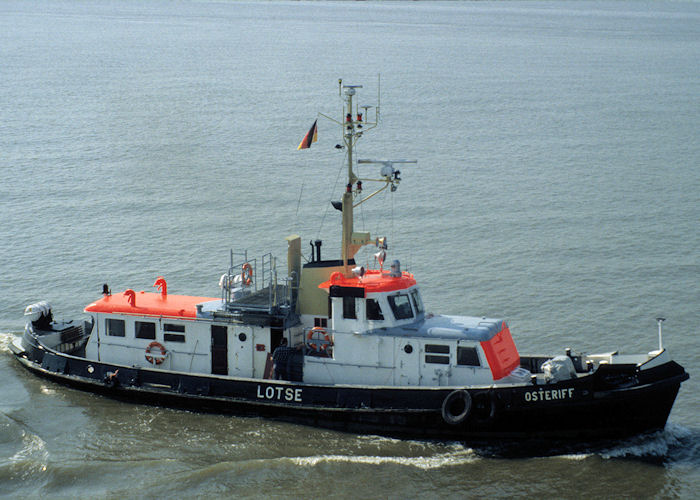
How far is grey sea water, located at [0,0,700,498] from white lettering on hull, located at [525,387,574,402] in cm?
118

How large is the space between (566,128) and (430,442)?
31413mm

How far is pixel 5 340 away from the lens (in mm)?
21359

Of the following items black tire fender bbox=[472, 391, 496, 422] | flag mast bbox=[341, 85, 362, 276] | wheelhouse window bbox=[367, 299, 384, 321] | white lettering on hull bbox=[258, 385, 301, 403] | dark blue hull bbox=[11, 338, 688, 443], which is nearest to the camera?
dark blue hull bbox=[11, 338, 688, 443]

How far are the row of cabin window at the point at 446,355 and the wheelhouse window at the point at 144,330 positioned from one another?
19.7 ft

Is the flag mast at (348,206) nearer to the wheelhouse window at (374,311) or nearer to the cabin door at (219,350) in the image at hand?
the wheelhouse window at (374,311)

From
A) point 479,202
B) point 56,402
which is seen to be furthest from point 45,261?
point 479,202

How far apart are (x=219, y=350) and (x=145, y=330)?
1783 mm

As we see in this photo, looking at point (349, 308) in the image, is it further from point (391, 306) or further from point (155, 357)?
point (155, 357)

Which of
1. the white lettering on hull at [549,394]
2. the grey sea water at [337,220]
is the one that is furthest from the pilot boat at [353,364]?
the grey sea water at [337,220]

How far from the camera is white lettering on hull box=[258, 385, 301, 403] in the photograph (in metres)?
16.5

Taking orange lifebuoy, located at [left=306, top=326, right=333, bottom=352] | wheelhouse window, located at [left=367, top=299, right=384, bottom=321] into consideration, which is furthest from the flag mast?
orange lifebuoy, located at [left=306, top=326, right=333, bottom=352]

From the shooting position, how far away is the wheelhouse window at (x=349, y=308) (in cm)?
1638

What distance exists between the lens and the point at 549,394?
1512cm

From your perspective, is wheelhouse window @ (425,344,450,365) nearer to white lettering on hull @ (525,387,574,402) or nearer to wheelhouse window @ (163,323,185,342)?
white lettering on hull @ (525,387,574,402)
